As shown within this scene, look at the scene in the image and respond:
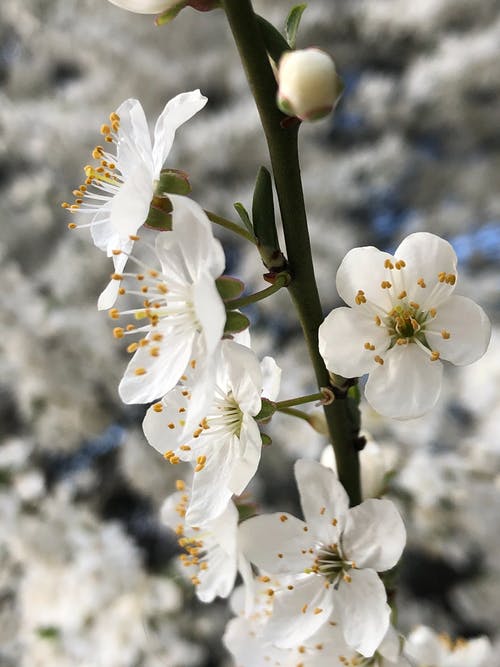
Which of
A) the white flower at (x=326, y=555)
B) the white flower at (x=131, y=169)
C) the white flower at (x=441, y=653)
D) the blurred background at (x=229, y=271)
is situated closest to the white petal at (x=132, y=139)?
the white flower at (x=131, y=169)

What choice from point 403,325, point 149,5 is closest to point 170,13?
point 149,5

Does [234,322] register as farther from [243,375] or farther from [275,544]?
[275,544]

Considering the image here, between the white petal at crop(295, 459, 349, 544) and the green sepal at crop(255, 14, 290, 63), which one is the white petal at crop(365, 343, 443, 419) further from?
the green sepal at crop(255, 14, 290, 63)

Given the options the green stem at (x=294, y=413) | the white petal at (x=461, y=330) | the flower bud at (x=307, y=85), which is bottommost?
the green stem at (x=294, y=413)

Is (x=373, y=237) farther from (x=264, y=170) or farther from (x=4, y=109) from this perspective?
(x=264, y=170)

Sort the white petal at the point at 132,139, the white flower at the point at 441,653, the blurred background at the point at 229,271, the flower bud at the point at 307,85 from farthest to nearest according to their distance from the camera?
the blurred background at the point at 229,271
the white flower at the point at 441,653
the white petal at the point at 132,139
the flower bud at the point at 307,85

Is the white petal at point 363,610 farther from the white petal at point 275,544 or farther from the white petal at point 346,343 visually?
the white petal at point 346,343
